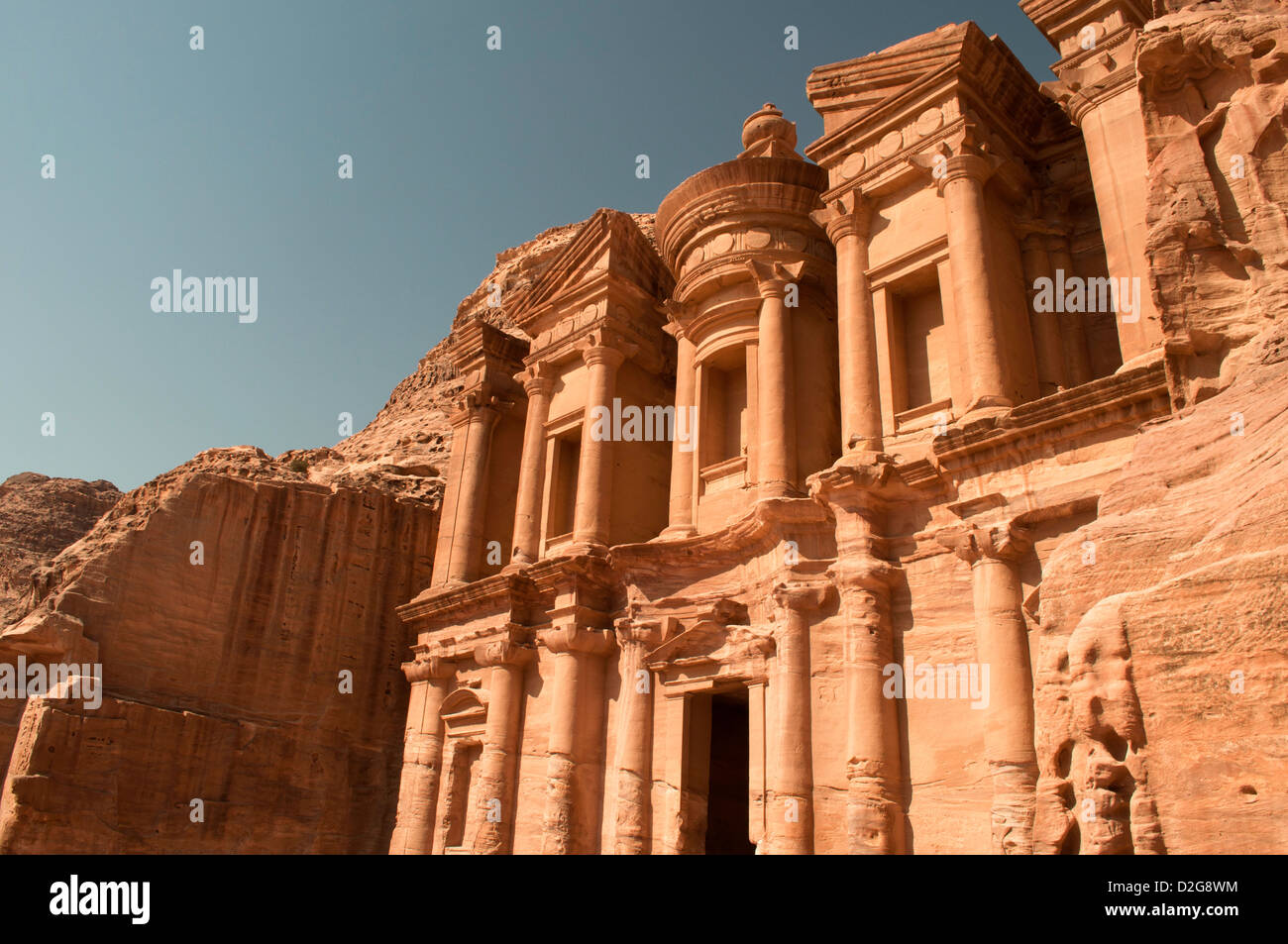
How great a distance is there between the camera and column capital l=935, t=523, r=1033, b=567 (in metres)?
10.2

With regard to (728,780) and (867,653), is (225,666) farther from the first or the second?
(867,653)

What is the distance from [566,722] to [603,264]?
917 cm

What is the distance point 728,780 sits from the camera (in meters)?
17.6

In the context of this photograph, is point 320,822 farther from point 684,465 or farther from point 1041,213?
point 1041,213

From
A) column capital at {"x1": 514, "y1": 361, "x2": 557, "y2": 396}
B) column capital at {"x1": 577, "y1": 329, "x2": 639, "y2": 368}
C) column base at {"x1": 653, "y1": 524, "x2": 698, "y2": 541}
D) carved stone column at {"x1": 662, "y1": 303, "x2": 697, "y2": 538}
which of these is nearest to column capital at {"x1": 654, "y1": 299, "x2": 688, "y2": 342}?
carved stone column at {"x1": 662, "y1": 303, "x2": 697, "y2": 538}

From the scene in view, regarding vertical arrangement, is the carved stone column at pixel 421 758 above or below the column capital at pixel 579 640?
below

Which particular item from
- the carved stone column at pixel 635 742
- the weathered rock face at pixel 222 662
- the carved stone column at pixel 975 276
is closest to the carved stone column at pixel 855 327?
the carved stone column at pixel 975 276

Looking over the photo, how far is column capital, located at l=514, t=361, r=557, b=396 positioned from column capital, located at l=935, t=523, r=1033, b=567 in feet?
36.1

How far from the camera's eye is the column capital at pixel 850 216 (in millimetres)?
14391

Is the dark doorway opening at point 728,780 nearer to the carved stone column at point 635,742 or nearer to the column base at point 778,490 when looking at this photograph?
the carved stone column at point 635,742

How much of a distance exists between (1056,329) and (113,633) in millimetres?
16883

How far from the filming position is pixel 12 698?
16.7 meters
